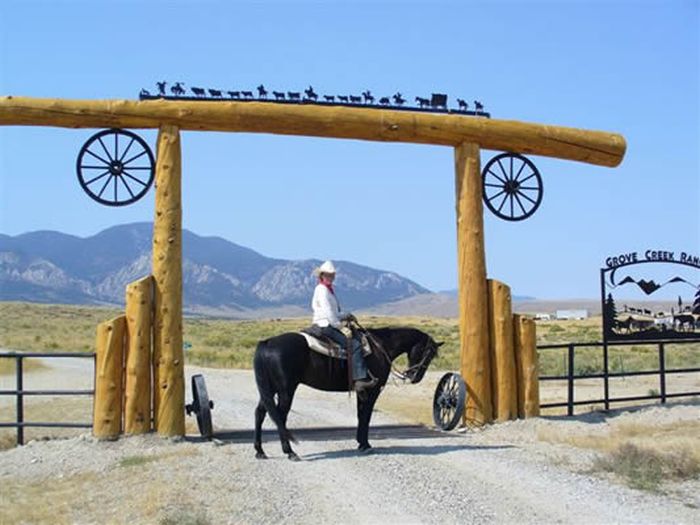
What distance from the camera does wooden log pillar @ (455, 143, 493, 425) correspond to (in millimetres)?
13820

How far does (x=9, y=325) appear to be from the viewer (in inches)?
2404

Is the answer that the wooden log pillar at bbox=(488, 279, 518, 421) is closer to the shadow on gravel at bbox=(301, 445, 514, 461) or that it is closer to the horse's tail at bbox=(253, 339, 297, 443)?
the shadow on gravel at bbox=(301, 445, 514, 461)

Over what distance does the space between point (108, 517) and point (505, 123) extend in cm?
882

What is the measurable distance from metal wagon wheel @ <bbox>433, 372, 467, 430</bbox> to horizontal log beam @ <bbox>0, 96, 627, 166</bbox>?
12.5 ft

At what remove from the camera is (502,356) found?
13945 mm

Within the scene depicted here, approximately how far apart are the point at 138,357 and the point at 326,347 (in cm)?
283

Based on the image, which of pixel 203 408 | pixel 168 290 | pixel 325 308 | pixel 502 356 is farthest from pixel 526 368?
pixel 168 290

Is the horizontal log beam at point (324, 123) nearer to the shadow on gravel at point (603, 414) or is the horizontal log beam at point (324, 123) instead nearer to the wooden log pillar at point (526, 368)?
the wooden log pillar at point (526, 368)

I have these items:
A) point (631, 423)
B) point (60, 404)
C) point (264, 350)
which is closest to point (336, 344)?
point (264, 350)

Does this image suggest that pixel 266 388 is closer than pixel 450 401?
Yes

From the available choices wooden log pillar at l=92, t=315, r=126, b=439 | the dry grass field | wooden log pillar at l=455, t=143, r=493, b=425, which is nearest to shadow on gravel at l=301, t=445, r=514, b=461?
Answer: the dry grass field

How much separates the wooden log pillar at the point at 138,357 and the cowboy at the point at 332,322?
2599mm

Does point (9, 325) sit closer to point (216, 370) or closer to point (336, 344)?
point (216, 370)

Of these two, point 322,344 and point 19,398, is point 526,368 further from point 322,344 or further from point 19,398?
point 19,398
